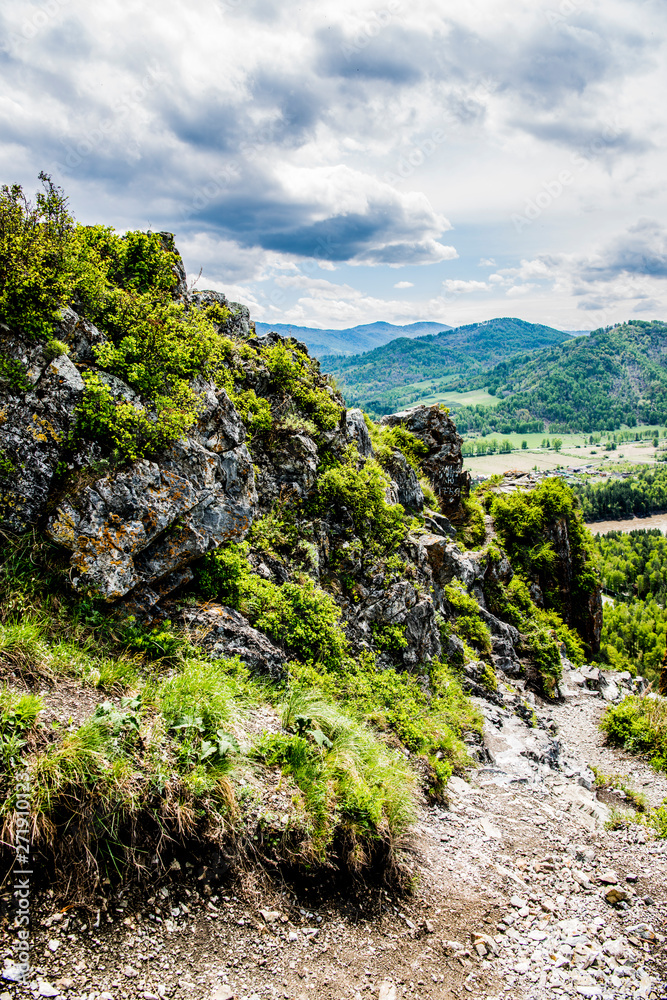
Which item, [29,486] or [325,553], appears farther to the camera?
[325,553]

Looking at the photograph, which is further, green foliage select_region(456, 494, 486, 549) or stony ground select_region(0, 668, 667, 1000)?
green foliage select_region(456, 494, 486, 549)

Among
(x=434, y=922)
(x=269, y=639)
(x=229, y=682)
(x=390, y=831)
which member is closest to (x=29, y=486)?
(x=229, y=682)

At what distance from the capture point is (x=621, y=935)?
7199 millimetres

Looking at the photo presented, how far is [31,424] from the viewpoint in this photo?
7.93 m

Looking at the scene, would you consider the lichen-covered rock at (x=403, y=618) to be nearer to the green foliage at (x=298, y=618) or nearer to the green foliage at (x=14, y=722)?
the green foliage at (x=298, y=618)

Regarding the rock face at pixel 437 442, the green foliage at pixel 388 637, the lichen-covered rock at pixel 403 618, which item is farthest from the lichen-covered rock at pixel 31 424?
the rock face at pixel 437 442

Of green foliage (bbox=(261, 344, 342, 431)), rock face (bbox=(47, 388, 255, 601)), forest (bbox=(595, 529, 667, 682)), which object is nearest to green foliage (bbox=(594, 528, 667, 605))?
forest (bbox=(595, 529, 667, 682))

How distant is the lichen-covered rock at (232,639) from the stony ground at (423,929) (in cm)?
389

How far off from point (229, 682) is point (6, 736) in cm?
344

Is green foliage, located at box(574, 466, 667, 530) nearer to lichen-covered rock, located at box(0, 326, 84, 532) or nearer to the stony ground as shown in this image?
the stony ground

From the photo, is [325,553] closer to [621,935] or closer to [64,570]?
[64,570]

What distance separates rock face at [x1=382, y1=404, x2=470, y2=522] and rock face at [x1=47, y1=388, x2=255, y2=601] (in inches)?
695

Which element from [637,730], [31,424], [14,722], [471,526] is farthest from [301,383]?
[637,730]

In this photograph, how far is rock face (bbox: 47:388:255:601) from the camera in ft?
25.8
